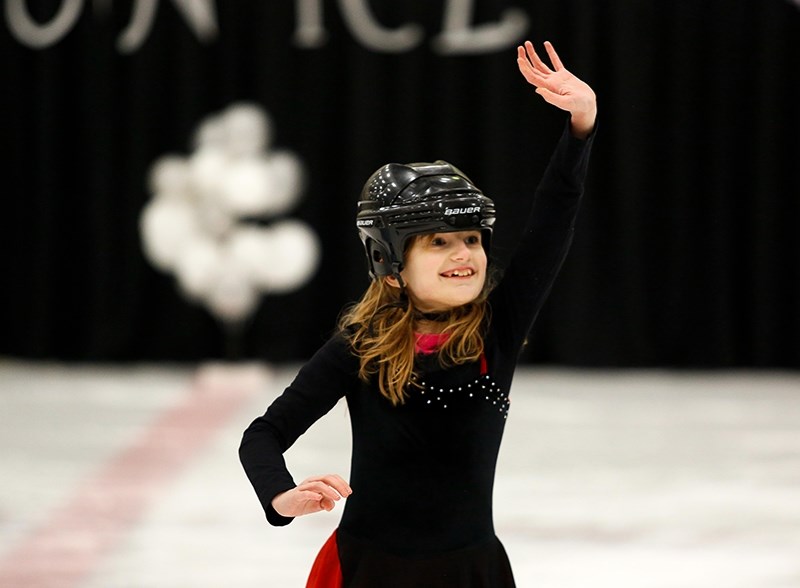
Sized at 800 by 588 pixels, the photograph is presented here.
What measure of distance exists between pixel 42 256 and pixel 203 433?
98.7 inches

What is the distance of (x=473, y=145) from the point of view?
6742mm

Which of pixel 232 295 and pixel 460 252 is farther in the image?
pixel 232 295

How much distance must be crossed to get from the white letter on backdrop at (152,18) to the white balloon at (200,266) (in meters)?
1.18

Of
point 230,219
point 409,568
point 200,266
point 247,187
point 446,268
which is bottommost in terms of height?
point 200,266

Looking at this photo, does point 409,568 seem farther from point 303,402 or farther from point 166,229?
point 166,229

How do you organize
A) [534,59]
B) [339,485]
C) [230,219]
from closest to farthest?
[339,485], [534,59], [230,219]

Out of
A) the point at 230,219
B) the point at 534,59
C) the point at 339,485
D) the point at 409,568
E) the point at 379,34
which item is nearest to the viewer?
Result: the point at 339,485

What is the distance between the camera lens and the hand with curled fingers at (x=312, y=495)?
1505mm

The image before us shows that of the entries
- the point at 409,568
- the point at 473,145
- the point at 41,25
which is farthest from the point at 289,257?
the point at 409,568

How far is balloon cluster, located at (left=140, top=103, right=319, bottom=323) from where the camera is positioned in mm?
6574

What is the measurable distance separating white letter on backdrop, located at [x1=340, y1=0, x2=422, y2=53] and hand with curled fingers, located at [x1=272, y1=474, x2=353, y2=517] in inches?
210

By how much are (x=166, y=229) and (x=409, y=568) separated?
5247 mm

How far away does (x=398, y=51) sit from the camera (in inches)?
263

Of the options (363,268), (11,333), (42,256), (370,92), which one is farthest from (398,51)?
(11,333)
